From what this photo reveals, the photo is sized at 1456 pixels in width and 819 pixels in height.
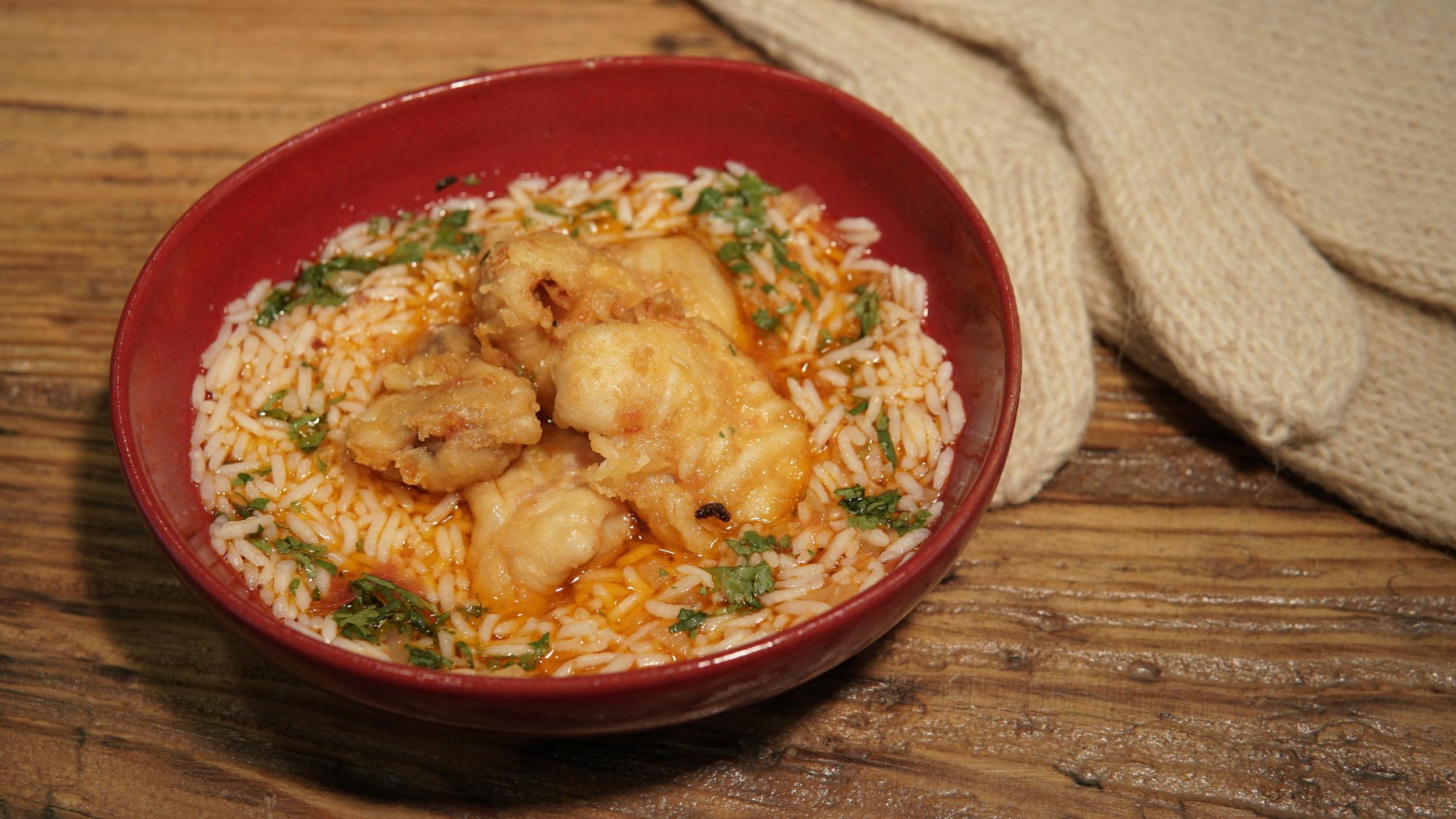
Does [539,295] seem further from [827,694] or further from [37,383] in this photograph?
[37,383]

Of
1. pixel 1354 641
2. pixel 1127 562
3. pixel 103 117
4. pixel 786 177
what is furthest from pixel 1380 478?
pixel 103 117

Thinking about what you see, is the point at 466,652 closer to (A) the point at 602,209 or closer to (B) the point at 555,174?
(A) the point at 602,209

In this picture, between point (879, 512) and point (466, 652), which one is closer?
point (466, 652)

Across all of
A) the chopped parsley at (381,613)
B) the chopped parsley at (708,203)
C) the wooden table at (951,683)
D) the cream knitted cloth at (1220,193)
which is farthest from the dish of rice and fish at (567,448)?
the cream knitted cloth at (1220,193)

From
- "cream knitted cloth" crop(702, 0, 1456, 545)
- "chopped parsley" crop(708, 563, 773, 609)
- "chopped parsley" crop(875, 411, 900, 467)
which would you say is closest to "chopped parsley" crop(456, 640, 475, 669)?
"chopped parsley" crop(708, 563, 773, 609)

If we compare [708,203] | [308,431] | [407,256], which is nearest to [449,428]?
[308,431]
